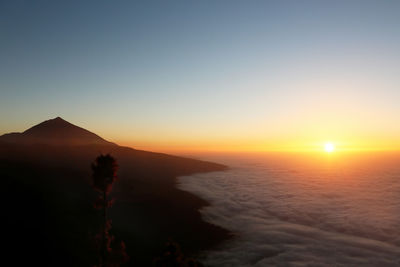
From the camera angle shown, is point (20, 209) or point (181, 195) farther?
point (181, 195)

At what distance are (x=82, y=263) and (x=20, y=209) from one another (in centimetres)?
2283

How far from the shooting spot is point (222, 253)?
50.6 m

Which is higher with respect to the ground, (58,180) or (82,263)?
(58,180)

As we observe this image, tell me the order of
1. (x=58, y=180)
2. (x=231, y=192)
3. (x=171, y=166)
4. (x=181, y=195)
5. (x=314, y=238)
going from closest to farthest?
1. (x=314, y=238)
2. (x=58, y=180)
3. (x=181, y=195)
4. (x=231, y=192)
5. (x=171, y=166)

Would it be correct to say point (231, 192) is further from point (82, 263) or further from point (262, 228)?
point (82, 263)

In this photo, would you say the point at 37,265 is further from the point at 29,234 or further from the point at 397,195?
the point at 397,195

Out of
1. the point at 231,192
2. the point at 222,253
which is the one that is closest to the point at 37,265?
the point at 222,253

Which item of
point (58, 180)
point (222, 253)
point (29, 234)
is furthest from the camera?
point (58, 180)

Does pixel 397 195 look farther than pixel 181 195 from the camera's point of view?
Yes

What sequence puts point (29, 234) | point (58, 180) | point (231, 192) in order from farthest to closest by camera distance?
1. point (231, 192)
2. point (58, 180)
3. point (29, 234)

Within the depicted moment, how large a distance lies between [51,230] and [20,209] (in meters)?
11.5

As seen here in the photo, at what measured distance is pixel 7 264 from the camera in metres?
38.9

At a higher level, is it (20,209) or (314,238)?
(20,209)

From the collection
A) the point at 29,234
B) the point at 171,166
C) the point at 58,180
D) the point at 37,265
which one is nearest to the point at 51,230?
the point at 29,234
